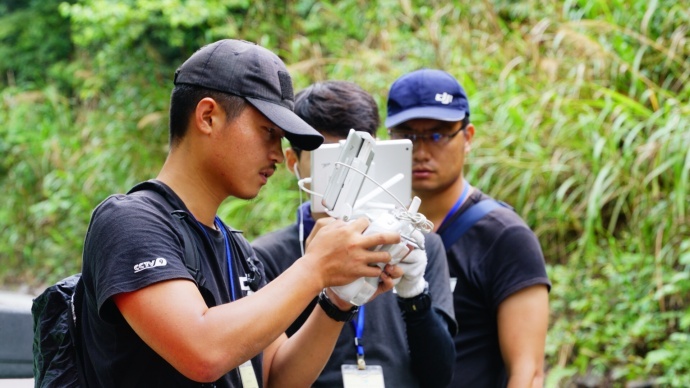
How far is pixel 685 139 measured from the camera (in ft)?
18.6

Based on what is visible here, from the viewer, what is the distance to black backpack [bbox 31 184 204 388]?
204cm

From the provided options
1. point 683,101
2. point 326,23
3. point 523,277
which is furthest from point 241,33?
point 523,277

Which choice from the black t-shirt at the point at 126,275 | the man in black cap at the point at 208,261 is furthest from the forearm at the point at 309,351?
the black t-shirt at the point at 126,275

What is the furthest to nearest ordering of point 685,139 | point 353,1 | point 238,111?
point 353,1
point 685,139
point 238,111

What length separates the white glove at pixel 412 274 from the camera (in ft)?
8.00

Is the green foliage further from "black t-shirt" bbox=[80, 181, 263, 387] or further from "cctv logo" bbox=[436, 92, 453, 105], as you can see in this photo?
"black t-shirt" bbox=[80, 181, 263, 387]

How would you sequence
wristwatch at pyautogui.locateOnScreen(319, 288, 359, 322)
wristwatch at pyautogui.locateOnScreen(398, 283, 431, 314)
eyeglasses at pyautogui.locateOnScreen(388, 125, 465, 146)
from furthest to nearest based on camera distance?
eyeglasses at pyautogui.locateOnScreen(388, 125, 465, 146) < wristwatch at pyautogui.locateOnScreen(398, 283, 431, 314) < wristwatch at pyautogui.locateOnScreen(319, 288, 359, 322)

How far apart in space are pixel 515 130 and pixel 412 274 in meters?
4.43

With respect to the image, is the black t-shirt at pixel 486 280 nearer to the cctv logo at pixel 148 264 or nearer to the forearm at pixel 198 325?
the forearm at pixel 198 325

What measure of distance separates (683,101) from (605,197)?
109cm

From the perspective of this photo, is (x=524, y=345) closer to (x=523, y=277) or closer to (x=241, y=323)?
(x=523, y=277)

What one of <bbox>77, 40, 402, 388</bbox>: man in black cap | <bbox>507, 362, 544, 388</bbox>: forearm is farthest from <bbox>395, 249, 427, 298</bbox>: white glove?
<bbox>507, 362, 544, 388</bbox>: forearm

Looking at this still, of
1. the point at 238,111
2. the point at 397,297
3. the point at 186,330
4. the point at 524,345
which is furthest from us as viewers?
the point at 524,345

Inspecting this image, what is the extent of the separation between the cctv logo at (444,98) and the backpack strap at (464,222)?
1.35ft
